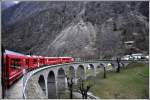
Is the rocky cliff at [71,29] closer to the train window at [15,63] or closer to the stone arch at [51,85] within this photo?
the train window at [15,63]

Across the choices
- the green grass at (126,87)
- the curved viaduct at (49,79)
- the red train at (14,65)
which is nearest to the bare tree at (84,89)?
the green grass at (126,87)

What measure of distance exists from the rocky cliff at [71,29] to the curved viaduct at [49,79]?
1.47 m

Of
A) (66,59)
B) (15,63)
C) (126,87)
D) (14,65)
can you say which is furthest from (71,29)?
(14,65)

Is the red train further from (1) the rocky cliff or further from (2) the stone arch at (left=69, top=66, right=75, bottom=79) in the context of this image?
(2) the stone arch at (left=69, top=66, right=75, bottom=79)

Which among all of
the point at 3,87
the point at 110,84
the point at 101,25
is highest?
the point at 101,25

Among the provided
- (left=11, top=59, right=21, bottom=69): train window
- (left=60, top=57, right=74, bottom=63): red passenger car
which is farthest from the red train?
(left=60, top=57, right=74, bottom=63): red passenger car

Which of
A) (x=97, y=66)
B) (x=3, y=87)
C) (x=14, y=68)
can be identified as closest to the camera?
(x=3, y=87)

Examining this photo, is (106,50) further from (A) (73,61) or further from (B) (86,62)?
(A) (73,61)

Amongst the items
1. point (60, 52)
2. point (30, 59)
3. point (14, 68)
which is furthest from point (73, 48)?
point (14, 68)

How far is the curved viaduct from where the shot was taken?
11641 mm

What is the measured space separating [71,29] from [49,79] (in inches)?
689

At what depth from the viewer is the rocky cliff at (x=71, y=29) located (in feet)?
57.6

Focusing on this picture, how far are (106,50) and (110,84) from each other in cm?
1291

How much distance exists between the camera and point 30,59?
16.6 metres
